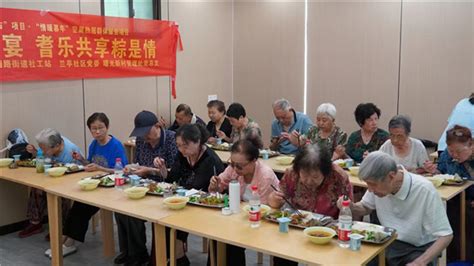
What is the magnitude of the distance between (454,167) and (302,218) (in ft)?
5.42

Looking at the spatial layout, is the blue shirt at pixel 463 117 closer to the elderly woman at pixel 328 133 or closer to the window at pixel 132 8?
the elderly woman at pixel 328 133

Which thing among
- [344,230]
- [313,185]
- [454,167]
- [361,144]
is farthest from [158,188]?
[454,167]

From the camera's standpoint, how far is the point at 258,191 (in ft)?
9.72

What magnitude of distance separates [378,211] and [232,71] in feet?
15.4

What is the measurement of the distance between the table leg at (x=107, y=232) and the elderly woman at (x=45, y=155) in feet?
1.83

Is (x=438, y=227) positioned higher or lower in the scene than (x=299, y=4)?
lower

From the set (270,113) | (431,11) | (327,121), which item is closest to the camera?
(327,121)

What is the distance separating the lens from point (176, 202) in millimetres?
2918

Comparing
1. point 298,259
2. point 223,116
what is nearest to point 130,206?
point 298,259

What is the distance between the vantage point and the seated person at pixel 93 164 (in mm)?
3959

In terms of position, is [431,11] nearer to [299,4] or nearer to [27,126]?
[299,4]

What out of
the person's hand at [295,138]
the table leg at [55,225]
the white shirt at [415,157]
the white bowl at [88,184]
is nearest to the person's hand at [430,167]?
the white shirt at [415,157]

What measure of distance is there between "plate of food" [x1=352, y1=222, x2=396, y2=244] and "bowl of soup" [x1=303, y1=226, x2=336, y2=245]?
0.40 feet

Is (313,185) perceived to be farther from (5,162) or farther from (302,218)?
(5,162)
